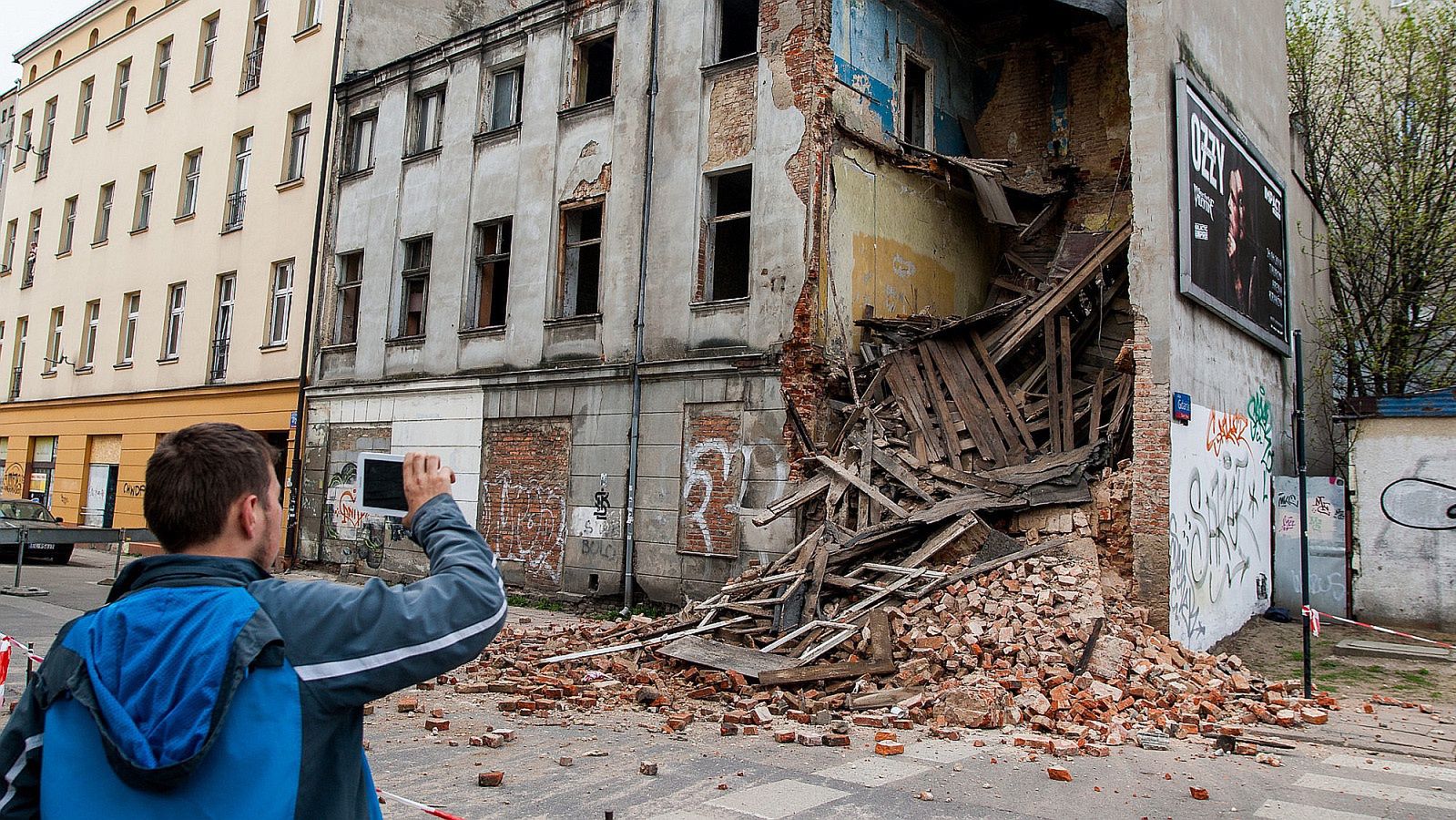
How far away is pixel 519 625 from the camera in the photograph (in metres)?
12.7

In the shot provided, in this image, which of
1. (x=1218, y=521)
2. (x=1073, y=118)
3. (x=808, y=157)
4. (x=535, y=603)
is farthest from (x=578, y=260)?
(x=1218, y=521)

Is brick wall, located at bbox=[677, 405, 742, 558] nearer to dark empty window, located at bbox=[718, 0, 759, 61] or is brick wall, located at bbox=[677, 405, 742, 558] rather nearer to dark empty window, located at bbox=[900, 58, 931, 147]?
dark empty window, located at bbox=[718, 0, 759, 61]

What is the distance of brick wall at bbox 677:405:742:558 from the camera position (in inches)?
520

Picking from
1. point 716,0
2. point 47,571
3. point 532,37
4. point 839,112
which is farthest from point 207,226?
point 839,112

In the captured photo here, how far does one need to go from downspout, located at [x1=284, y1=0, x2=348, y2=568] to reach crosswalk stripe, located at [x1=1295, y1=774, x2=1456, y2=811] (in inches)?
696

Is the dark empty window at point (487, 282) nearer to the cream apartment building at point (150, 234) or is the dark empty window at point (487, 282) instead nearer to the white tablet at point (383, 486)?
the cream apartment building at point (150, 234)

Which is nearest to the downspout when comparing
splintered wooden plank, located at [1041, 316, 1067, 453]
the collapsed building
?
the collapsed building

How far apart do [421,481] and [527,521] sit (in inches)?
546

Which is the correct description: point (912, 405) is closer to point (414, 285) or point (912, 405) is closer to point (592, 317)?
point (592, 317)

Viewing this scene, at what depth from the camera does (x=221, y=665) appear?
5.35 ft

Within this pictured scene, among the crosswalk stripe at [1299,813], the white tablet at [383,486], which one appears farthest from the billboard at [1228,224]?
the white tablet at [383,486]

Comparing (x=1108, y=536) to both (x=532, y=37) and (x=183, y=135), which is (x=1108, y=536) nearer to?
(x=532, y=37)

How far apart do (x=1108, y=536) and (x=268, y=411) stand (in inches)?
667

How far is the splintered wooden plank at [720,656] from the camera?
8.74 metres
